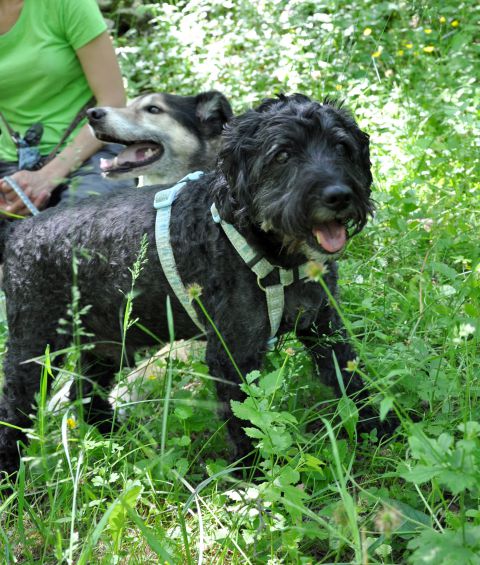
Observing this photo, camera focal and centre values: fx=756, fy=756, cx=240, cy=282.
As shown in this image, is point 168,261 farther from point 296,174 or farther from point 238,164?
point 296,174

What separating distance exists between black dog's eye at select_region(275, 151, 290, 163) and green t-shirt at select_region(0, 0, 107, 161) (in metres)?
2.58

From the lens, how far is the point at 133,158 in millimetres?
4898

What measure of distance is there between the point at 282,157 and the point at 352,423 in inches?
38.1

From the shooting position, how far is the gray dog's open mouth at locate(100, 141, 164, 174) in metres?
4.57

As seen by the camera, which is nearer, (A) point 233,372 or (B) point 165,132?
(A) point 233,372

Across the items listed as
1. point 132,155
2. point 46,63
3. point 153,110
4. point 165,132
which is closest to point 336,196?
point 165,132

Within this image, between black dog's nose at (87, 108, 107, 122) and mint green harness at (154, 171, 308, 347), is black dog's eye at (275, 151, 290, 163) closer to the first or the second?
mint green harness at (154, 171, 308, 347)

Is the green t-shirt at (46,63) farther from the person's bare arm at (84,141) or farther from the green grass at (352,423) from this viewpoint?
the green grass at (352,423)

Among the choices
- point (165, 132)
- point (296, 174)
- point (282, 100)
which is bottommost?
point (165, 132)

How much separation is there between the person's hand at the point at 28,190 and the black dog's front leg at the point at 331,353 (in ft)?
7.49

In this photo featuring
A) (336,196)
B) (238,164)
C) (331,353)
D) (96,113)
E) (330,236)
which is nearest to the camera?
(336,196)

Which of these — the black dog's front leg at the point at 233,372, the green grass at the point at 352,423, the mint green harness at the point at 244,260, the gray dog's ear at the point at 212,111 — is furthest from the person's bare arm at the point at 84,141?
the black dog's front leg at the point at 233,372

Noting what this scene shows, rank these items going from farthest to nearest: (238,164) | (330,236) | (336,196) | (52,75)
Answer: (52,75) < (238,164) < (330,236) < (336,196)

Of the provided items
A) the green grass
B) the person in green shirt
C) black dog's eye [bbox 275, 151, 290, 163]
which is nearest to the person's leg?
the person in green shirt
